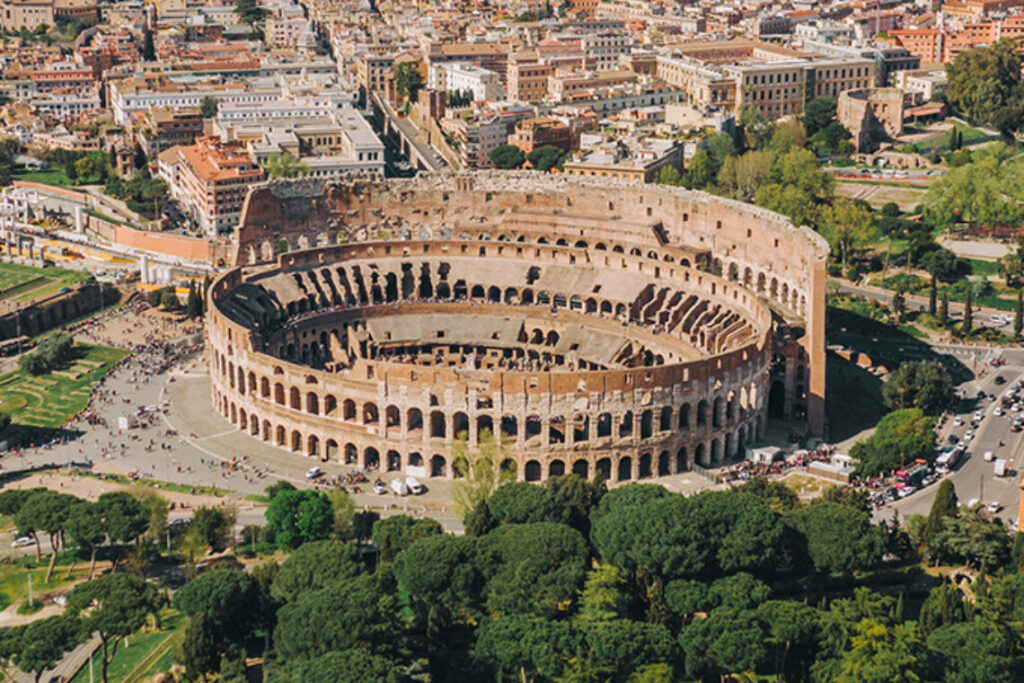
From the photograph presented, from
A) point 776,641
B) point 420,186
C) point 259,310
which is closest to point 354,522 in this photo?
point 776,641

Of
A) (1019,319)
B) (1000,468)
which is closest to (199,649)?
(1000,468)

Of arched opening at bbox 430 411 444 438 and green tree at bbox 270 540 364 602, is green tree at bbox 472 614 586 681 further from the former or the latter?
arched opening at bbox 430 411 444 438

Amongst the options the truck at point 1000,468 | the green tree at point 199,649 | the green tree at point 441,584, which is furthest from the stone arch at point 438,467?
the truck at point 1000,468

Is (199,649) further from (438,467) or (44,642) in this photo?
(438,467)

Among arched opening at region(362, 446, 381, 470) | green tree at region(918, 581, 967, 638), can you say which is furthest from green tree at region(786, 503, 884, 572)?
arched opening at region(362, 446, 381, 470)

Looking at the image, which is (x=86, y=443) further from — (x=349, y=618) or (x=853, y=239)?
(x=853, y=239)

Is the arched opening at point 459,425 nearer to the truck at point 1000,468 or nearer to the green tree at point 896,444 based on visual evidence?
the green tree at point 896,444
